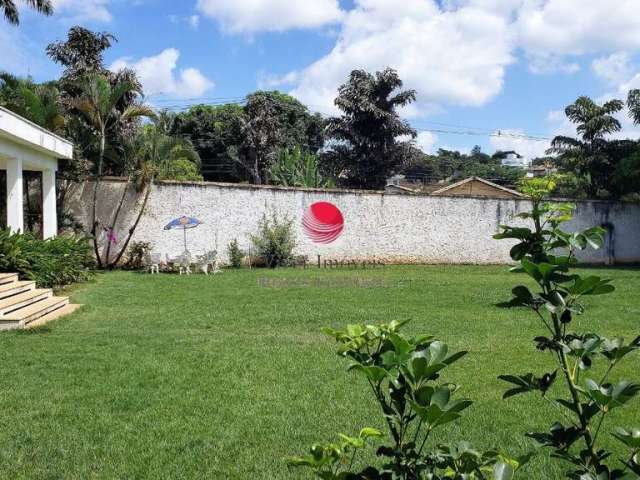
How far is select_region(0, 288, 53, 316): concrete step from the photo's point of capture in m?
9.06

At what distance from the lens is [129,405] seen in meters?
5.02

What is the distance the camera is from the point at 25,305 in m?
9.82

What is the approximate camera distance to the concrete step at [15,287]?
9.92m

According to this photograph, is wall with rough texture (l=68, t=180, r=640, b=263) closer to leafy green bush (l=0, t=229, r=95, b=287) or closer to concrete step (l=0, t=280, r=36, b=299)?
leafy green bush (l=0, t=229, r=95, b=287)

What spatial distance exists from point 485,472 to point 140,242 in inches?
710

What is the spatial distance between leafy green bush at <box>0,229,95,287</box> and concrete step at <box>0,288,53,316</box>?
1.08 m

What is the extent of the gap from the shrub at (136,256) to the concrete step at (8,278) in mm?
7274

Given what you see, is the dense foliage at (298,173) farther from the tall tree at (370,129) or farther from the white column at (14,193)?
the white column at (14,193)

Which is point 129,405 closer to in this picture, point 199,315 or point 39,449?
point 39,449

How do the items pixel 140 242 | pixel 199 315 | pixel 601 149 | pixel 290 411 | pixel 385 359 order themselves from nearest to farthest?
pixel 385 359 → pixel 290 411 → pixel 199 315 → pixel 140 242 → pixel 601 149

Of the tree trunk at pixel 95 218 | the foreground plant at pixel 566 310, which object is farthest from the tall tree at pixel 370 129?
the foreground plant at pixel 566 310

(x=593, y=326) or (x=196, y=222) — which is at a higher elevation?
(x=196, y=222)

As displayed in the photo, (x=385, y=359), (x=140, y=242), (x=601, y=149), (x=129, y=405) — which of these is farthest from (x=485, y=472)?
(x=601, y=149)

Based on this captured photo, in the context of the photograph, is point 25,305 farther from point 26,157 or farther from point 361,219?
point 361,219
